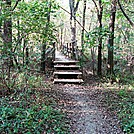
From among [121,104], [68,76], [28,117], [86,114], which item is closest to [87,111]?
[86,114]

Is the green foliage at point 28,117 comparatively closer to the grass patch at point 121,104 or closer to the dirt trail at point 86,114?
the dirt trail at point 86,114

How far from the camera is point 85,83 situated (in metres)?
10.6

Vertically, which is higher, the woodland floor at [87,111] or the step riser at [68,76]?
the step riser at [68,76]

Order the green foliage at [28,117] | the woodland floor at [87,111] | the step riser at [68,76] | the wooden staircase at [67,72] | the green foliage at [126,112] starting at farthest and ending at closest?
the step riser at [68,76], the wooden staircase at [67,72], the woodland floor at [87,111], the green foliage at [126,112], the green foliage at [28,117]

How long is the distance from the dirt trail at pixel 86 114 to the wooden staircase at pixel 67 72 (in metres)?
1.50

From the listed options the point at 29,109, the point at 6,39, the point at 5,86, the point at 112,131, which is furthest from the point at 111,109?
the point at 6,39

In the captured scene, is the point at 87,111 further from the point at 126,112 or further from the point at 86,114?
the point at 126,112

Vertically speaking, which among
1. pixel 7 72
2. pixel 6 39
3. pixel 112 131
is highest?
pixel 6 39

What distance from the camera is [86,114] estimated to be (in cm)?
617

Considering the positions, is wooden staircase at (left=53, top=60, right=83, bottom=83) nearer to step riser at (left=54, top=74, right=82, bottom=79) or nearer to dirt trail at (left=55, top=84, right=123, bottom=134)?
step riser at (left=54, top=74, right=82, bottom=79)

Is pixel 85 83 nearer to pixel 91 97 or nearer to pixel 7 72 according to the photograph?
pixel 91 97

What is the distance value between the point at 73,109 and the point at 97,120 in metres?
1.09

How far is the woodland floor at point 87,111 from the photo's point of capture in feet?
17.1

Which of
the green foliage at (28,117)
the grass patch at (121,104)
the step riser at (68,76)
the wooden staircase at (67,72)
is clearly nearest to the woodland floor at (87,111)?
the grass patch at (121,104)
